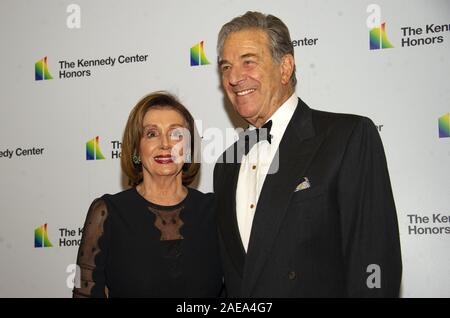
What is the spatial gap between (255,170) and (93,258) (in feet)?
2.93

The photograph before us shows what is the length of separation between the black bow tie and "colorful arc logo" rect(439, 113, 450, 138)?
4.86 feet

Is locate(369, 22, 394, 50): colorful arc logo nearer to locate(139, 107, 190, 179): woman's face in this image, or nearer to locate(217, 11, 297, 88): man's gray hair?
locate(217, 11, 297, 88): man's gray hair

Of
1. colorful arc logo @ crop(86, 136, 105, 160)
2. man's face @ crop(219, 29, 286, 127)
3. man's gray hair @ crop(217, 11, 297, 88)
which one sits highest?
man's gray hair @ crop(217, 11, 297, 88)

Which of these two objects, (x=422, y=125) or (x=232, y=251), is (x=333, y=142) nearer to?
(x=232, y=251)

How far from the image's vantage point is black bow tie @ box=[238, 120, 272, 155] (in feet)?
8.18

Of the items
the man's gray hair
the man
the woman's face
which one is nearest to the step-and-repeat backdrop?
the woman's face

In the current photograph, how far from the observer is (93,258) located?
2432 mm

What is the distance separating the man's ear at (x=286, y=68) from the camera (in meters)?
2.54

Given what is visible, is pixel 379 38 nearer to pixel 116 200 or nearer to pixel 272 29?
pixel 272 29

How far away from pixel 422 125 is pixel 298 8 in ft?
4.02

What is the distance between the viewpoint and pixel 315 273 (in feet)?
6.93

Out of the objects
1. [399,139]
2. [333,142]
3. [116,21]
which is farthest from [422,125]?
[116,21]
